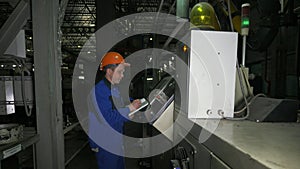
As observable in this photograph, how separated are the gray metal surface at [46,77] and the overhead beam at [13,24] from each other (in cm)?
7

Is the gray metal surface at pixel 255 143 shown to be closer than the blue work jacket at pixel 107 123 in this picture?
Yes

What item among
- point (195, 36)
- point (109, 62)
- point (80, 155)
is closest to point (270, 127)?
point (195, 36)

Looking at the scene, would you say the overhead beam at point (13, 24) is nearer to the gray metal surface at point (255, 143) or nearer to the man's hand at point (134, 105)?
the man's hand at point (134, 105)

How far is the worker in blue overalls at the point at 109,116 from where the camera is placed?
166 centimetres

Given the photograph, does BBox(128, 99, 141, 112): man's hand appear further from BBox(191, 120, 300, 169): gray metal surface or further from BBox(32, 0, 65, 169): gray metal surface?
BBox(191, 120, 300, 169): gray metal surface

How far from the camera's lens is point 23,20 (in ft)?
4.02

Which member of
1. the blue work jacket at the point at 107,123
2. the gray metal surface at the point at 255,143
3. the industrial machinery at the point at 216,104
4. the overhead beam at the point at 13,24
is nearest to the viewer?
the gray metal surface at the point at 255,143

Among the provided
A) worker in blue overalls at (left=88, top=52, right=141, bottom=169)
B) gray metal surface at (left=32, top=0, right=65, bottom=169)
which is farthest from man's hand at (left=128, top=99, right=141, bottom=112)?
gray metal surface at (left=32, top=0, right=65, bottom=169)

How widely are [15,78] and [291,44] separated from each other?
9.99ft

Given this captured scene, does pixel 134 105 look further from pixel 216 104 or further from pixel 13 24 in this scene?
pixel 13 24

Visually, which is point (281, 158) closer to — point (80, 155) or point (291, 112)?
point (291, 112)

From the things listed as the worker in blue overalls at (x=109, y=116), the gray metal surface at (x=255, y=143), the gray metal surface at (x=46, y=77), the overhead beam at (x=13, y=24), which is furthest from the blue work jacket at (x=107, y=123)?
the gray metal surface at (x=255, y=143)

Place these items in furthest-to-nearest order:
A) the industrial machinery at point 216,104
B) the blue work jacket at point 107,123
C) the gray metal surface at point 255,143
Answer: the blue work jacket at point 107,123 → the industrial machinery at point 216,104 → the gray metal surface at point 255,143

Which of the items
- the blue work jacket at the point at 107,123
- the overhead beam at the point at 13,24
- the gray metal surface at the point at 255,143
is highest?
the overhead beam at the point at 13,24
